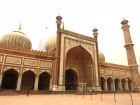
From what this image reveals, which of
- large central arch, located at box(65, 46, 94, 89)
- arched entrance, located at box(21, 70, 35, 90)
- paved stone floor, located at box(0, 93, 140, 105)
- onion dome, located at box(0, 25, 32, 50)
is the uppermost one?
onion dome, located at box(0, 25, 32, 50)

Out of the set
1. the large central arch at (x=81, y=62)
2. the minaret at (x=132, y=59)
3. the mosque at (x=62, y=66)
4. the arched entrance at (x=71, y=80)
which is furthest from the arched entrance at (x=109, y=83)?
the arched entrance at (x=71, y=80)

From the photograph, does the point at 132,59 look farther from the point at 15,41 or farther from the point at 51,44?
the point at 15,41

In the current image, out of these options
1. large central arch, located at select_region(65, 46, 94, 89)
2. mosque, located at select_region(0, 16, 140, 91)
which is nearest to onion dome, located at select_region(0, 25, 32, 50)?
mosque, located at select_region(0, 16, 140, 91)

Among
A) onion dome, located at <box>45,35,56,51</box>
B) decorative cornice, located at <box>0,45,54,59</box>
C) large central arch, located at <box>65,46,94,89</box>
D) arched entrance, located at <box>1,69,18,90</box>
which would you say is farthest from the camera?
onion dome, located at <box>45,35,56,51</box>

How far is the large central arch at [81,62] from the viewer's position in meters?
17.4

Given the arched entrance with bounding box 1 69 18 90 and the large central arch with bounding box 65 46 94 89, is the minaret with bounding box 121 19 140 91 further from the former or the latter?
the arched entrance with bounding box 1 69 18 90

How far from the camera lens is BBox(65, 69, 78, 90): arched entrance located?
17.7m

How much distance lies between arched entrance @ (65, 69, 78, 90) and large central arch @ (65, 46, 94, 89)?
57 cm

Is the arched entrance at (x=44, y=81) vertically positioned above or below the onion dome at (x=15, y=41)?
below

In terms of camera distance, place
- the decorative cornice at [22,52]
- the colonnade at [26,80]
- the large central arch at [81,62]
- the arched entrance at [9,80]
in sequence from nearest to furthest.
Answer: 1. the decorative cornice at [22,52]
2. the colonnade at [26,80]
3. the arched entrance at [9,80]
4. the large central arch at [81,62]

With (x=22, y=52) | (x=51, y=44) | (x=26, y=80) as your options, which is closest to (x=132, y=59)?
(x=51, y=44)

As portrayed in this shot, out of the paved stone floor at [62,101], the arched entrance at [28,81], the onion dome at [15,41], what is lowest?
the paved stone floor at [62,101]

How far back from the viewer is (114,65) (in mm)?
21406

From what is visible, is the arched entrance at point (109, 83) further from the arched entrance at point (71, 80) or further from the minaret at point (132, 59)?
the arched entrance at point (71, 80)
